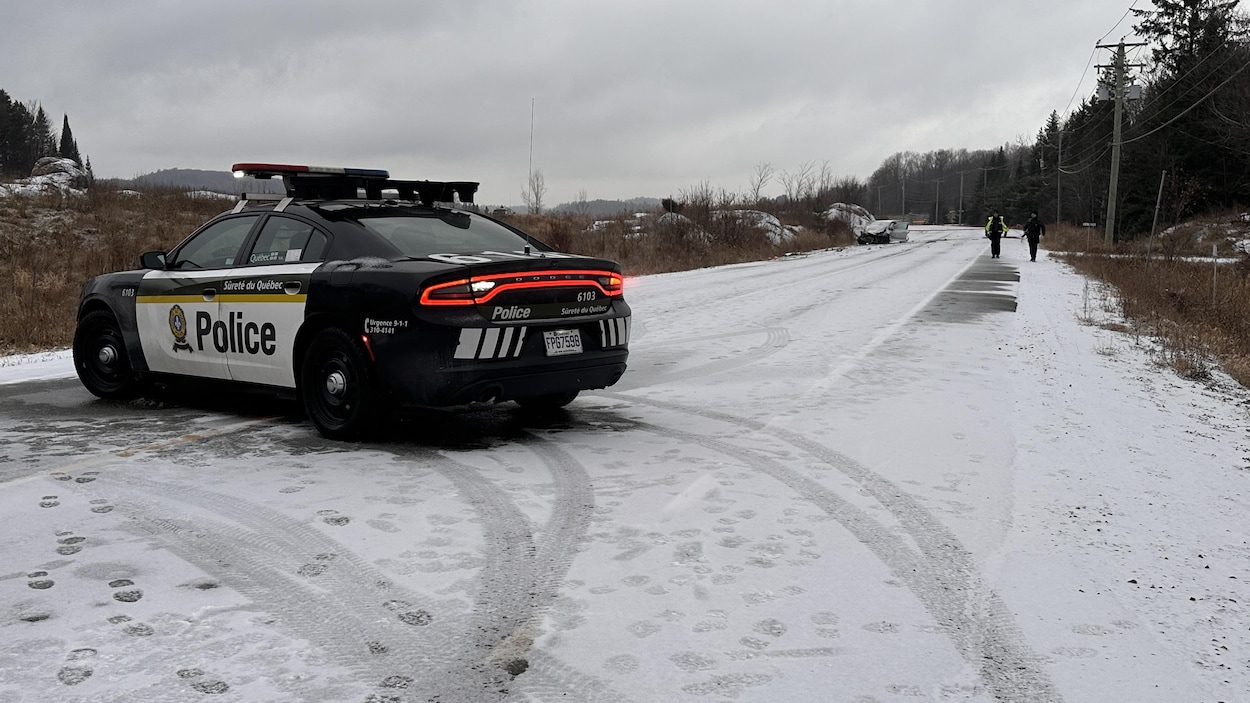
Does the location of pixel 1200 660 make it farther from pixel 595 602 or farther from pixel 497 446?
pixel 497 446

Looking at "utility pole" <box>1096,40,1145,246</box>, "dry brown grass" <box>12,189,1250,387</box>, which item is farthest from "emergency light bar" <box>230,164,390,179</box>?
"utility pole" <box>1096,40,1145,246</box>

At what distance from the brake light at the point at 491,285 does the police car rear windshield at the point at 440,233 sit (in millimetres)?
445

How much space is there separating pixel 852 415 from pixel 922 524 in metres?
2.52

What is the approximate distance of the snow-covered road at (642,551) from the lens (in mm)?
2949

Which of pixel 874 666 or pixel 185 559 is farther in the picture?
pixel 185 559

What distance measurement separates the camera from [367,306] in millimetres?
5746

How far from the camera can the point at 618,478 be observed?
5188mm

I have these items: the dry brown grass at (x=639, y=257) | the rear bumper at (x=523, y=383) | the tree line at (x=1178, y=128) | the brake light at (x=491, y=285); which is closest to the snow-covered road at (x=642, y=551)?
the rear bumper at (x=523, y=383)

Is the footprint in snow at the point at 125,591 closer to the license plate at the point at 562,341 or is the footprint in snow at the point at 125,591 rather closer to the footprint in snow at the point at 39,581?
the footprint in snow at the point at 39,581

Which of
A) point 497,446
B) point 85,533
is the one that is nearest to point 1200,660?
point 497,446

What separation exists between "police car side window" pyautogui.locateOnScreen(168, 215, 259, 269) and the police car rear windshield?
1132 millimetres

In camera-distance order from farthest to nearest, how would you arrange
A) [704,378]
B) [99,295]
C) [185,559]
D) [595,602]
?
1. [704,378]
2. [99,295]
3. [185,559]
4. [595,602]

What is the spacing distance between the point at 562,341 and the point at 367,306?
47.6 inches

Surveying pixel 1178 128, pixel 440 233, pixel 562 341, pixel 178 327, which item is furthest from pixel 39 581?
pixel 1178 128
